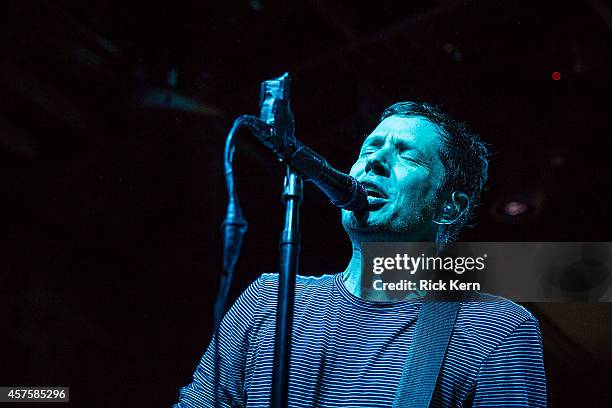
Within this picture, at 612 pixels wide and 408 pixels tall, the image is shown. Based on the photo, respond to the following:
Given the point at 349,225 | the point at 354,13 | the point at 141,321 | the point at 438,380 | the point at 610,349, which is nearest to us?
the point at 438,380

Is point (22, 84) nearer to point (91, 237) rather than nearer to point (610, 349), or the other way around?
point (91, 237)

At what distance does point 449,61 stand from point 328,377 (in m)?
1.03

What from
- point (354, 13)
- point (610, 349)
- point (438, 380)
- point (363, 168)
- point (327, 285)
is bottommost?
point (438, 380)

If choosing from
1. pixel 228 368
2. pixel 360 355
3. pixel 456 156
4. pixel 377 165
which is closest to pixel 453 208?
pixel 456 156

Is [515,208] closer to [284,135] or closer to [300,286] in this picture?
[300,286]

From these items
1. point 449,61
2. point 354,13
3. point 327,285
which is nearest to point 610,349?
point 327,285

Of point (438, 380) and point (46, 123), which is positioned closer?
point (438, 380)

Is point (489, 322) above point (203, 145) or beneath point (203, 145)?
beneath

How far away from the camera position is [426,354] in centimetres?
148

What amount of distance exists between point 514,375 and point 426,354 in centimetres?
21

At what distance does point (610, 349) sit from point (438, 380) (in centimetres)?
62

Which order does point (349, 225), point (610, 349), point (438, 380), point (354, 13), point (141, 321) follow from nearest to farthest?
point (438, 380)
point (349, 225)
point (610, 349)
point (141, 321)
point (354, 13)

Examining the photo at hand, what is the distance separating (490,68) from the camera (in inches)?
75.7

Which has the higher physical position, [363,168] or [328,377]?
[363,168]
